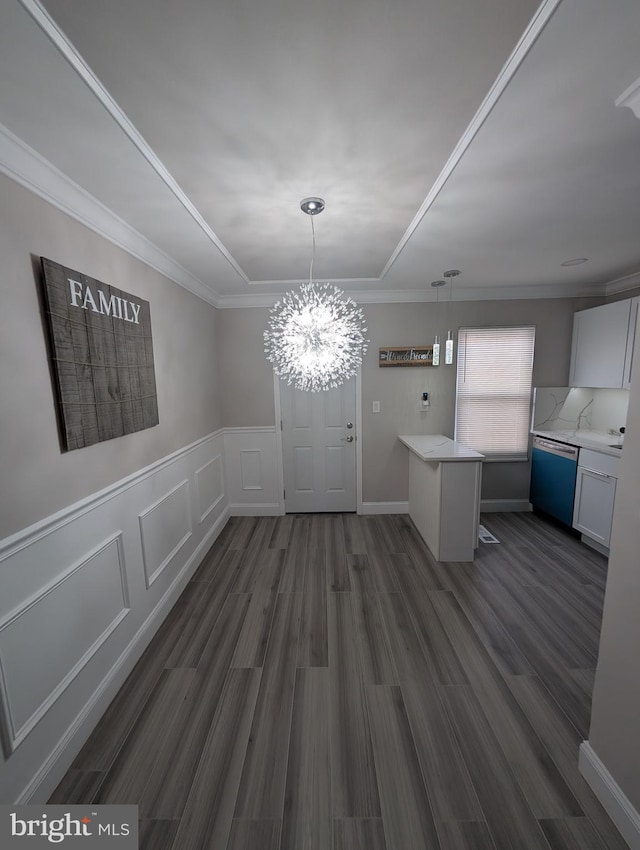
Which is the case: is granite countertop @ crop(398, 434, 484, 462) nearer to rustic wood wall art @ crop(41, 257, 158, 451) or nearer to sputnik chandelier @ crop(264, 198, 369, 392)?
sputnik chandelier @ crop(264, 198, 369, 392)

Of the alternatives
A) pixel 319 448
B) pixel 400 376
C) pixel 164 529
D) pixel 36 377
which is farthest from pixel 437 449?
pixel 36 377

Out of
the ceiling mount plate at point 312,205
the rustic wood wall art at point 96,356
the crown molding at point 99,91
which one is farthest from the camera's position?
the ceiling mount plate at point 312,205

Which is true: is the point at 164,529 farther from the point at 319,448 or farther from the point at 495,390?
the point at 495,390

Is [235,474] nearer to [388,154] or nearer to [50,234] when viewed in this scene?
[50,234]

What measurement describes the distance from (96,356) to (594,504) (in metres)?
4.11

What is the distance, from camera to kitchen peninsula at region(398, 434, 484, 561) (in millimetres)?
2777

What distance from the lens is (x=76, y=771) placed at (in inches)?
55.0

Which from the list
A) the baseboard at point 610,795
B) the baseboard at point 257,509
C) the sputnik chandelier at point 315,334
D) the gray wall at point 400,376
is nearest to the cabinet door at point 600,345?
the gray wall at point 400,376

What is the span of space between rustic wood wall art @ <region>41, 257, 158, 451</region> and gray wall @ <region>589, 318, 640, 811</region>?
7.63 ft

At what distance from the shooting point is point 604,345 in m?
3.21

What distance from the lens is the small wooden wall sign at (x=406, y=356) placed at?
3.66m

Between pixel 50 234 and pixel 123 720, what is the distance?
7.79 ft

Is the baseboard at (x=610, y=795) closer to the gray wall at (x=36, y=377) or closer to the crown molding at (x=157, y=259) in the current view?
the gray wall at (x=36, y=377)

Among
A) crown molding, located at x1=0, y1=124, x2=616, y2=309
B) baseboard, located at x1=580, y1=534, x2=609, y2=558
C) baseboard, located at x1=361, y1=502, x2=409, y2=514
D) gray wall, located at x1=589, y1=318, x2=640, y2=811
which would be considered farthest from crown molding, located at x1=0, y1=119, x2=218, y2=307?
baseboard, located at x1=580, y1=534, x2=609, y2=558
